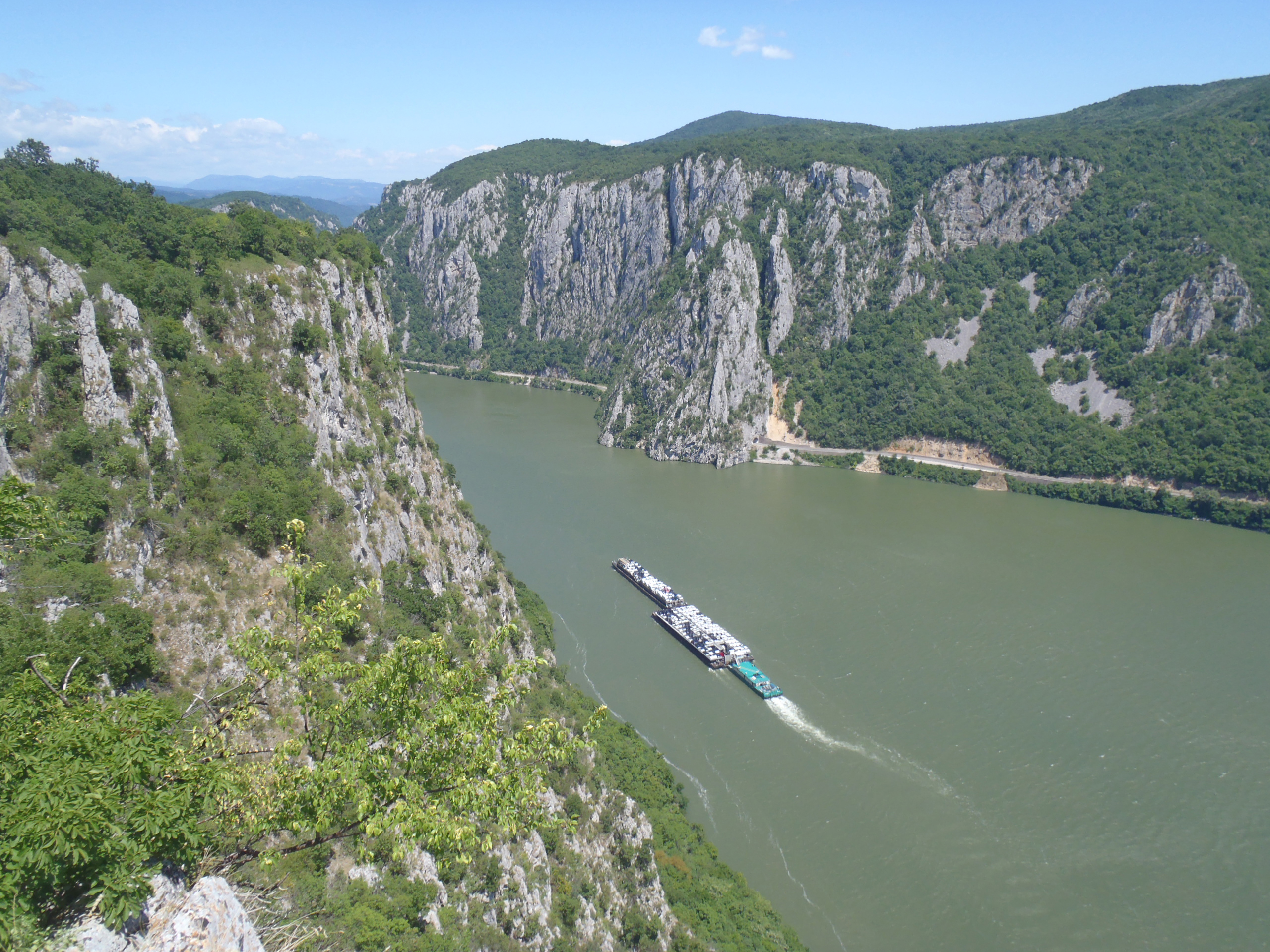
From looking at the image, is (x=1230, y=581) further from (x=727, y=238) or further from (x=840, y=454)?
(x=727, y=238)

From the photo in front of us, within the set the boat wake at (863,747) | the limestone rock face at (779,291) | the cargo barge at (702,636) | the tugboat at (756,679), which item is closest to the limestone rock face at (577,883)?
the boat wake at (863,747)

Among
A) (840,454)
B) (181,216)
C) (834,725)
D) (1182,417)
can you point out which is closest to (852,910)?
(834,725)

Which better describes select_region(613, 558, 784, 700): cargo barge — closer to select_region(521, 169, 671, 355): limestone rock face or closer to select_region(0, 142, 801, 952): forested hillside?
select_region(0, 142, 801, 952): forested hillside

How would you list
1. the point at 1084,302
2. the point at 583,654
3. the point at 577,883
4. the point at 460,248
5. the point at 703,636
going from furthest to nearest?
the point at 460,248 → the point at 1084,302 → the point at 703,636 → the point at 583,654 → the point at 577,883

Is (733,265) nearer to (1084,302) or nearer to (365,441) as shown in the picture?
(1084,302)

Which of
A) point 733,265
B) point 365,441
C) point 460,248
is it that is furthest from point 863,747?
point 460,248
